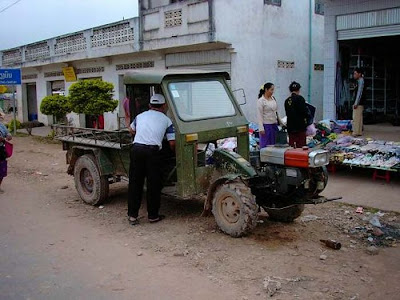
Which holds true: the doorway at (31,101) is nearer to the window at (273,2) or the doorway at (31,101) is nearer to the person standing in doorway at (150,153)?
the window at (273,2)

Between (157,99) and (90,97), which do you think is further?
(90,97)

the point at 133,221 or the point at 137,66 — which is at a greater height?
the point at 137,66

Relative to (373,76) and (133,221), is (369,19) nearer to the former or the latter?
(373,76)

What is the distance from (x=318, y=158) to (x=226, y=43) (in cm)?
781

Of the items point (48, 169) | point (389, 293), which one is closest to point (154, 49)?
point (48, 169)

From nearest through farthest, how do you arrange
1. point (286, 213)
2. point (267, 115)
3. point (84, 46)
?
point (286, 213) → point (267, 115) → point (84, 46)

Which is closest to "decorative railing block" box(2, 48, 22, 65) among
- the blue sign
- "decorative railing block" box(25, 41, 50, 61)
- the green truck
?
"decorative railing block" box(25, 41, 50, 61)

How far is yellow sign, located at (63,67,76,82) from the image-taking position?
1953cm

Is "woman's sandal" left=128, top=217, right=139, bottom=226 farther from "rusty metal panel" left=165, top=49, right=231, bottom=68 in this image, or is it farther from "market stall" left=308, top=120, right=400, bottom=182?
"rusty metal panel" left=165, top=49, right=231, bottom=68

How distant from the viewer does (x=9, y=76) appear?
16.9m

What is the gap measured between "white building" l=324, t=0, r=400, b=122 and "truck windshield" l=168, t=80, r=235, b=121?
5.06m

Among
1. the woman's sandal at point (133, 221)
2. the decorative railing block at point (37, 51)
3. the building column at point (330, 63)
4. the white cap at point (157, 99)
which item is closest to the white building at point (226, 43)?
the building column at point (330, 63)

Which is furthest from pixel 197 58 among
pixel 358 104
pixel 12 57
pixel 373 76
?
pixel 12 57

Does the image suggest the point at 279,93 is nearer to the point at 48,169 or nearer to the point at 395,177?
the point at 395,177
